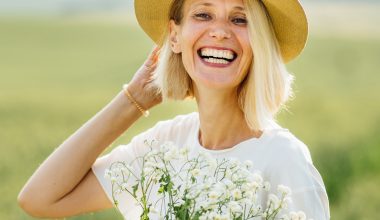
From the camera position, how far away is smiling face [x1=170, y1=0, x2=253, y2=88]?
10.6 feet

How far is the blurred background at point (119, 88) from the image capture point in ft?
34.2

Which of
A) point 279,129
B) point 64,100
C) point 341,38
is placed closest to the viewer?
point 279,129

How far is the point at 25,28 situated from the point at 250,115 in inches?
1202

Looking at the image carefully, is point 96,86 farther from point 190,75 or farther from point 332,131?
point 190,75

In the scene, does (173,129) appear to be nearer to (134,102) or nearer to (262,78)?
(134,102)

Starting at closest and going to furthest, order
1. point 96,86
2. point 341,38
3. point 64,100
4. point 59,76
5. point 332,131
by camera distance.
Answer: point 332,131
point 64,100
point 96,86
point 59,76
point 341,38

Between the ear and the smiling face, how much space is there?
0.17 meters

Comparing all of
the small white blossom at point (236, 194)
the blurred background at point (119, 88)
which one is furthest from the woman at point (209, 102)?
the small white blossom at point (236, 194)

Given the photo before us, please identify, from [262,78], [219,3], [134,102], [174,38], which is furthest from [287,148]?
[134,102]

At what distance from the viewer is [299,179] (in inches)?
119

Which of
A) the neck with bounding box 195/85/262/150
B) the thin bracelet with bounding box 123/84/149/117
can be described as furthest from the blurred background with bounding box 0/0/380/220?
the neck with bounding box 195/85/262/150

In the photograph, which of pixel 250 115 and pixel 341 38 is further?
pixel 341 38

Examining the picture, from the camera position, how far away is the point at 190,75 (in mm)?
3391

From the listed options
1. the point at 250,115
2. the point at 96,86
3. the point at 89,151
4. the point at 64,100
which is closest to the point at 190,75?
the point at 250,115
